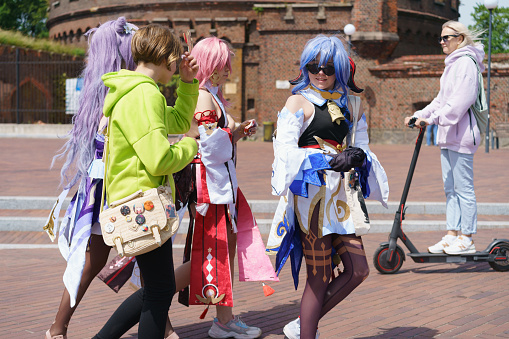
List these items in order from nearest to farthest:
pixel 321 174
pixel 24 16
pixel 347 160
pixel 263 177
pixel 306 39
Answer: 1. pixel 347 160
2. pixel 321 174
3. pixel 263 177
4. pixel 306 39
5. pixel 24 16

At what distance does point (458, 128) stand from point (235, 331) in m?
3.06

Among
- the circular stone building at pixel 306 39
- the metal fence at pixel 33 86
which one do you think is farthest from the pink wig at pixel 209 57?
the circular stone building at pixel 306 39

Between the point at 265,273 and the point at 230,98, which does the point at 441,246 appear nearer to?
the point at 265,273

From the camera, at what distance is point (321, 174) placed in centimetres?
350

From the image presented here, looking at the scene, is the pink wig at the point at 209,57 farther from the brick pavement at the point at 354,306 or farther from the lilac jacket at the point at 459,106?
the lilac jacket at the point at 459,106

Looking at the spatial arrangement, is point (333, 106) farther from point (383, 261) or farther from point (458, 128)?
point (458, 128)

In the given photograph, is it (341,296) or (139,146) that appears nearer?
(139,146)

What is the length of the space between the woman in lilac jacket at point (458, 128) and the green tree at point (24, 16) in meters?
46.9

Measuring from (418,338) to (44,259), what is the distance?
397cm

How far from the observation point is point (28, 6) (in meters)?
51.2

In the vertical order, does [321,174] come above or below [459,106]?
below

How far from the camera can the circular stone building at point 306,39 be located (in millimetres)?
30234

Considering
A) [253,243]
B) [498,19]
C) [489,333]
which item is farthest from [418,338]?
[498,19]

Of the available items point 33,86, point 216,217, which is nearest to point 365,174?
Answer: point 216,217
